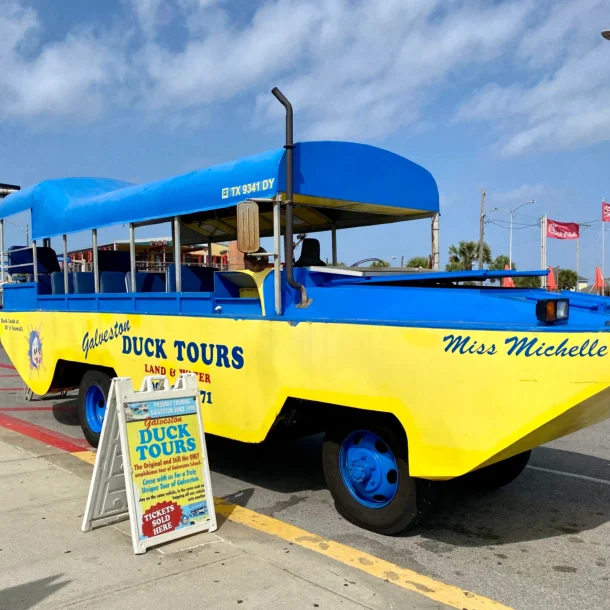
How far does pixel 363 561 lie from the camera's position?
3850mm

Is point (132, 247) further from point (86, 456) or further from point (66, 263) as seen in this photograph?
point (86, 456)

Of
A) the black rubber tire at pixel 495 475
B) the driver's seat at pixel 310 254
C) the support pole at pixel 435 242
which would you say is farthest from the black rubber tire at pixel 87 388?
the black rubber tire at pixel 495 475

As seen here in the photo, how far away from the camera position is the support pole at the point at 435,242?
596 centimetres

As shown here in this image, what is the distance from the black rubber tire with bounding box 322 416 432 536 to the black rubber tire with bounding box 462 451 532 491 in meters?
1.32

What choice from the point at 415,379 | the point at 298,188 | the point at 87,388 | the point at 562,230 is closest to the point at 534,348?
the point at 415,379

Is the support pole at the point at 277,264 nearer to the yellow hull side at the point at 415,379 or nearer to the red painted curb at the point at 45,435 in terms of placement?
the yellow hull side at the point at 415,379

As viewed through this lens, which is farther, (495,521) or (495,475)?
(495,475)

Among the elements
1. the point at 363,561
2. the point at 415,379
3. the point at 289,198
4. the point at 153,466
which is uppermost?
the point at 289,198

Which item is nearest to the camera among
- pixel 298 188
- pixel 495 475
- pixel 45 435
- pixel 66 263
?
pixel 298 188

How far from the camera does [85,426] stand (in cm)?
679

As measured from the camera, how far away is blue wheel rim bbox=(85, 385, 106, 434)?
22.0 feet

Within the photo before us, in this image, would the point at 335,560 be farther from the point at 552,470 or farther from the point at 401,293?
the point at 552,470

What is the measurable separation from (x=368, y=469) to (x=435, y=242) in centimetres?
254

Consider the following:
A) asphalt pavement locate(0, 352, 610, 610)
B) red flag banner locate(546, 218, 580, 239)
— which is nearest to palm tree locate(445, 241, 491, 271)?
red flag banner locate(546, 218, 580, 239)
